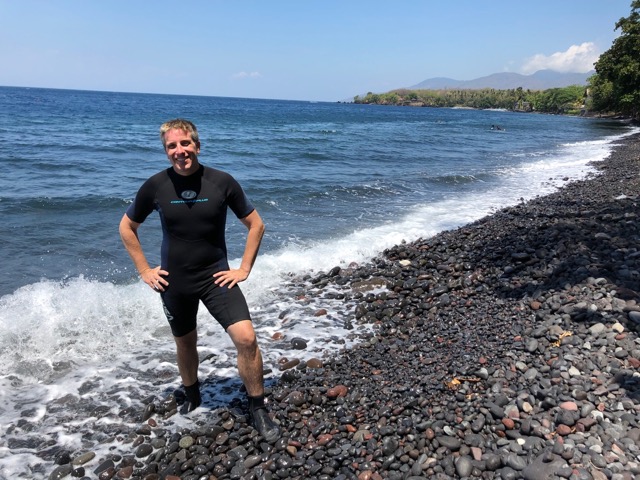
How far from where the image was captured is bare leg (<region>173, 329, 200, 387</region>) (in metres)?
4.52

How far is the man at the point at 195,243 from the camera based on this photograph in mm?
3975

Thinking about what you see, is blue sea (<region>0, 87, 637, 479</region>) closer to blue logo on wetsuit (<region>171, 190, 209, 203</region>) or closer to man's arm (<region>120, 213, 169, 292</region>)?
man's arm (<region>120, 213, 169, 292</region>)

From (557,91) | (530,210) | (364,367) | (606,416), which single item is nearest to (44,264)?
(364,367)

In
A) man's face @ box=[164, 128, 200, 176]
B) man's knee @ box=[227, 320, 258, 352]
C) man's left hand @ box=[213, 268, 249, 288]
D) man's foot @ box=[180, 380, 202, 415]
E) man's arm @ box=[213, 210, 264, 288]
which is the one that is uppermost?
man's face @ box=[164, 128, 200, 176]

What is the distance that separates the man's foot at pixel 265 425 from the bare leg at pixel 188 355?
0.82m

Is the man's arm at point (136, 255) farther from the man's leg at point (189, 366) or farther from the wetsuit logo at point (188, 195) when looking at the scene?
the man's leg at point (189, 366)

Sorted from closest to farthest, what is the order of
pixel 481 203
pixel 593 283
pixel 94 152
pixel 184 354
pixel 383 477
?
pixel 383 477 → pixel 184 354 → pixel 593 283 → pixel 481 203 → pixel 94 152

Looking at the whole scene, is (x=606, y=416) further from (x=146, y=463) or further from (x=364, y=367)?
(x=146, y=463)

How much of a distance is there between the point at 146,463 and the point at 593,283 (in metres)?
5.72

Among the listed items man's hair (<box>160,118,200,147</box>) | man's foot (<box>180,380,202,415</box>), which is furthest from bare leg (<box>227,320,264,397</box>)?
→ man's hair (<box>160,118,200,147</box>)

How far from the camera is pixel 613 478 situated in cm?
309

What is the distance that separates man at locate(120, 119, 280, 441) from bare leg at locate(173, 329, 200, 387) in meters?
0.20

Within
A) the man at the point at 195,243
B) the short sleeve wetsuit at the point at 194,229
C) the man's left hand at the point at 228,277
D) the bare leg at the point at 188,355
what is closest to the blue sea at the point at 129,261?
the bare leg at the point at 188,355

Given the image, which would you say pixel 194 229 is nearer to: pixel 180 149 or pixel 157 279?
pixel 157 279
